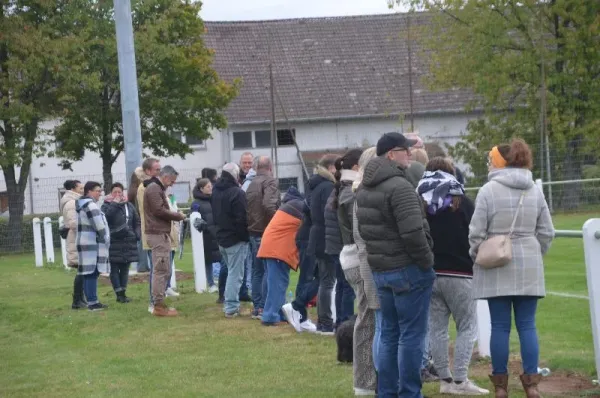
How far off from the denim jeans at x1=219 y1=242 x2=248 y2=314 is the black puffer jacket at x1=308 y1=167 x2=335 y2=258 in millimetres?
2606

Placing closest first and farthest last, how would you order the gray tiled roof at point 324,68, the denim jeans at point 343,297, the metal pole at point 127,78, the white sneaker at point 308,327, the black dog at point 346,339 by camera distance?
1. the black dog at point 346,339
2. the denim jeans at point 343,297
3. the white sneaker at point 308,327
4. the metal pole at point 127,78
5. the gray tiled roof at point 324,68

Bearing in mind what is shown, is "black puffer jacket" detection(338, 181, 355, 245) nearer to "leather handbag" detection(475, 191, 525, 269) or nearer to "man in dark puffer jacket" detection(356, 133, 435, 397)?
"man in dark puffer jacket" detection(356, 133, 435, 397)

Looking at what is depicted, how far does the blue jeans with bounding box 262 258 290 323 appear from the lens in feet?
44.2

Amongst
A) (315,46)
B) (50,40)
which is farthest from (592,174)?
(315,46)

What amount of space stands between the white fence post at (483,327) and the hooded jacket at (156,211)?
5.26 metres

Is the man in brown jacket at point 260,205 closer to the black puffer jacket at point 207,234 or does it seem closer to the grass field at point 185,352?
the grass field at point 185,352

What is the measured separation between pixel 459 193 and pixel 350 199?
38.5 inches

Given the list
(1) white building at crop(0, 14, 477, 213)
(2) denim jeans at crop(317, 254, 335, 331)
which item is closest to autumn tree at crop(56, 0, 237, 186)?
(1) white building at crop(0, 14, 477, 213)

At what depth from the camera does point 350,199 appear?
942 centimetres

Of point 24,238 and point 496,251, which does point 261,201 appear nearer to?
point 496,251

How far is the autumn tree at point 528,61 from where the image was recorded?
3984cm

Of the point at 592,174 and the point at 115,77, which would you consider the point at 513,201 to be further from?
the point at 115,77

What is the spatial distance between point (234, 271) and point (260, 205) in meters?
0.99

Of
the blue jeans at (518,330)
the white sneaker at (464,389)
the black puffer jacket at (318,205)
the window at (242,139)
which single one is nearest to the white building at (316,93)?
the window at (242,139)
